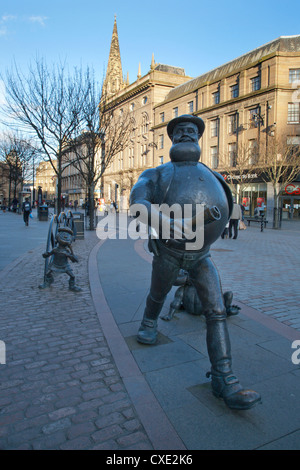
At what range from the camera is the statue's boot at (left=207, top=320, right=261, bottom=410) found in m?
2.08

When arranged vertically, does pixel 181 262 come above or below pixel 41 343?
above

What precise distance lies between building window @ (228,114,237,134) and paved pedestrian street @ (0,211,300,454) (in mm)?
27913

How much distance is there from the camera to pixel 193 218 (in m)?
2.31

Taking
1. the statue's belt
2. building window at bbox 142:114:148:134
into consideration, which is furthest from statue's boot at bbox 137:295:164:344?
building window at bbox 142:114:148:134

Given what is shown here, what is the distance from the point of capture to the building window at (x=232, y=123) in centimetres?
3016

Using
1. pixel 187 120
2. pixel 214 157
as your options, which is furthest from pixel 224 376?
pixel 214 157

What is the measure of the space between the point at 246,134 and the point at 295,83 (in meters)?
5.39

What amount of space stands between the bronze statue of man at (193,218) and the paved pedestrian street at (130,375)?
0.34m

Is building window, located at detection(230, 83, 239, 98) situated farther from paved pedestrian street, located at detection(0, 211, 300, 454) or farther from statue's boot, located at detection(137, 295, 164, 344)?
statue's boot, located at detection(137, 295, 164, 344)

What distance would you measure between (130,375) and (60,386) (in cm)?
57

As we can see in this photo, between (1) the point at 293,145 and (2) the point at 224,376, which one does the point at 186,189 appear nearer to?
(2) the point at 224,376

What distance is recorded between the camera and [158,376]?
8.59 ft
